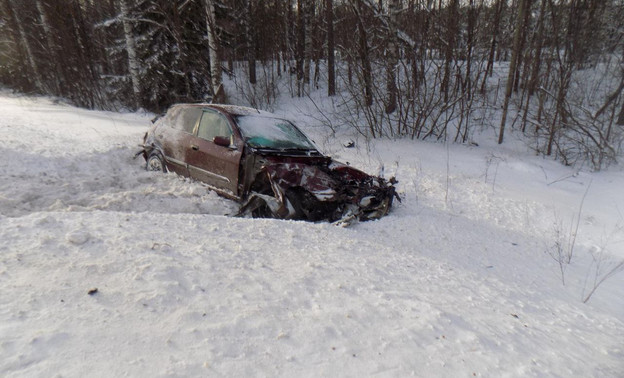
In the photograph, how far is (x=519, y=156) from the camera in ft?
33.5

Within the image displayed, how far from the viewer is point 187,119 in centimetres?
595


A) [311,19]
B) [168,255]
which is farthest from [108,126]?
[311,19]

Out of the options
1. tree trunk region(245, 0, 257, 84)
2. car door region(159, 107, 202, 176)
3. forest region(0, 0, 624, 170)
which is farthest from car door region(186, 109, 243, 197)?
tree trunk region(245, 0, 257, 84)

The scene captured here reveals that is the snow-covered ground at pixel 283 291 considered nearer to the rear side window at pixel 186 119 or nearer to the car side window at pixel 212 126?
the car side window at pixel 212 126

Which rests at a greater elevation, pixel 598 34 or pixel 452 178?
pixel 598 34

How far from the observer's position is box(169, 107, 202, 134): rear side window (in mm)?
5801

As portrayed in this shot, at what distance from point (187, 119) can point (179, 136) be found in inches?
13.4

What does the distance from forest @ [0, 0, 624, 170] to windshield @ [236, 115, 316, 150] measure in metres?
5.12

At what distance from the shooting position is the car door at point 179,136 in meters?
5.80

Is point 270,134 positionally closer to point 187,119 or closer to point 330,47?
point 187,119

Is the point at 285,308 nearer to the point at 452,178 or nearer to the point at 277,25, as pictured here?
the point at 452,178

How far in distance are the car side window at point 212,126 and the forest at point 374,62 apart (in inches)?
233

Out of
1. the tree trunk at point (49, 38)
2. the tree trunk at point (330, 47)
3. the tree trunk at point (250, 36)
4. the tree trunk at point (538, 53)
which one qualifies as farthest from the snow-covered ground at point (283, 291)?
the tree trunk at point (250, 36)

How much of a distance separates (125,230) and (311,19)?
827 inches
